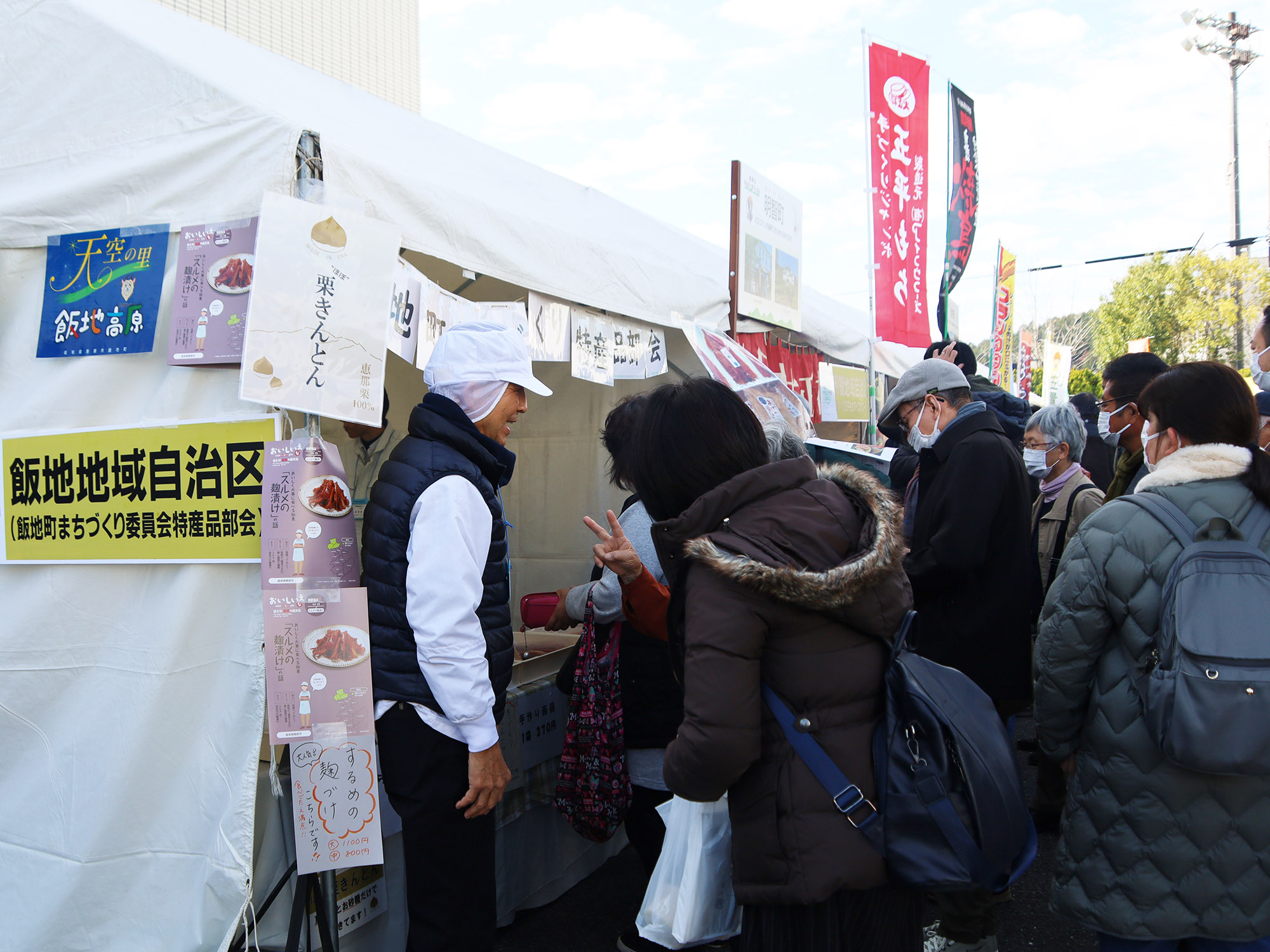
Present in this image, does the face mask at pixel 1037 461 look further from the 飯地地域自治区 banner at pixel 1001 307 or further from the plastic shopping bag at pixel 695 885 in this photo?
the 飯地地域自治区 banner at pixel 1001 307

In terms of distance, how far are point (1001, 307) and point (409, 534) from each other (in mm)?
9485

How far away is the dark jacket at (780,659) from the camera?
4.40ft

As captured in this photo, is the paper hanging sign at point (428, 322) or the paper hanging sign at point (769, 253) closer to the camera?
the paper hanging sign at point (428, 322)

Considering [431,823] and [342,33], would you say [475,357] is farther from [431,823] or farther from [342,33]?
[342,33]

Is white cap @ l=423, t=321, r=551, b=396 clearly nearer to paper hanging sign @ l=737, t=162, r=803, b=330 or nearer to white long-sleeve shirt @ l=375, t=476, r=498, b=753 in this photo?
white long-sleeve shirt @ l=375, t=476, r=498, b=753

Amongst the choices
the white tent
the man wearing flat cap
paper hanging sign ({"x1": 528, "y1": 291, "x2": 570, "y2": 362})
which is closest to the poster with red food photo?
the man wearing flat cap

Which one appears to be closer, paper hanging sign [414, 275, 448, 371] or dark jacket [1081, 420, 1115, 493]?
paper hanging sign [414, 275, 448, 371]

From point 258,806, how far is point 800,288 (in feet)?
12.5

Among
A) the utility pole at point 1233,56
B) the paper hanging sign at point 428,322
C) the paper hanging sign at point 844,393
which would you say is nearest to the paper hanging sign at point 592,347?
the paper hanging sign at point 428,322

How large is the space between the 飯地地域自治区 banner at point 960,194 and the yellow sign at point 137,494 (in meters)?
4.72

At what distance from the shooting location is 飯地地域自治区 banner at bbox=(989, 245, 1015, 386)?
951 cm

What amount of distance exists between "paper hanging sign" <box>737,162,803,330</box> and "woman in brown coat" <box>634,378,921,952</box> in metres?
2.85

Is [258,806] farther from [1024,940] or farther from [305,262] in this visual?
[1024,940]

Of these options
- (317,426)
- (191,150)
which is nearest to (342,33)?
(191,150)
